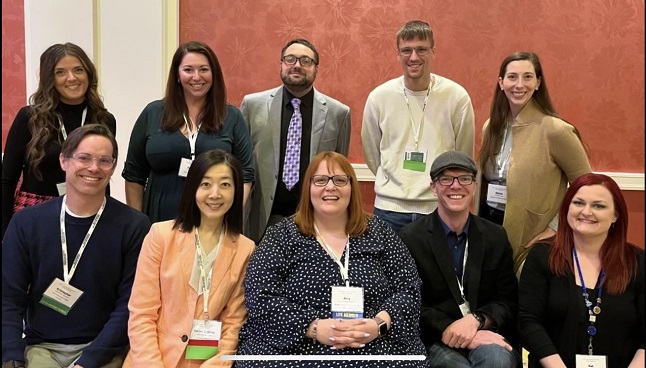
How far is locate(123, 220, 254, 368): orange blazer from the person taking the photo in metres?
2.32

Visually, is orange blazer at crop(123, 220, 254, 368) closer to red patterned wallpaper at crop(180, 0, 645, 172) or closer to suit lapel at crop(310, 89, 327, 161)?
suit lapel at crop(310, 89, 327, 161)

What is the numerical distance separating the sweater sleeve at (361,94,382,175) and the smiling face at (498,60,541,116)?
0.73 meters

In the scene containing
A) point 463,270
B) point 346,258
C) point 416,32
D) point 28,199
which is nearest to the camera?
point 346,258

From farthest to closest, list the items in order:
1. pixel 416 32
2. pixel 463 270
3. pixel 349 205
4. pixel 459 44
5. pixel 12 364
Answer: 1. pixel 459 44
2. pixel 416 32
3. pixel 463 270
4. pixel 349 205
5. pixel 12 364

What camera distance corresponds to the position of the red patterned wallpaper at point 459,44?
4281 millimetres

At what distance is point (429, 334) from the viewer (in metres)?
→ 2.67

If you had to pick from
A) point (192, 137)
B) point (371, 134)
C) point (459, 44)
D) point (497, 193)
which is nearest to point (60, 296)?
point (192, 137)

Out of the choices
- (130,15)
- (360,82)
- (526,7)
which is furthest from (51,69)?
(526,7)

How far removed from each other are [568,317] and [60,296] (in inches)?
77.4

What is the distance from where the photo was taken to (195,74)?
2.90 m

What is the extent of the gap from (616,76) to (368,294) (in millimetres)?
2892

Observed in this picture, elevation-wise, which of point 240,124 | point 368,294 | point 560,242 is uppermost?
point 240,124

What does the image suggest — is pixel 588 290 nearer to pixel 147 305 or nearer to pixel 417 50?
pixel 417 50

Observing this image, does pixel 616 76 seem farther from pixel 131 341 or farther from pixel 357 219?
pixel 131 341
